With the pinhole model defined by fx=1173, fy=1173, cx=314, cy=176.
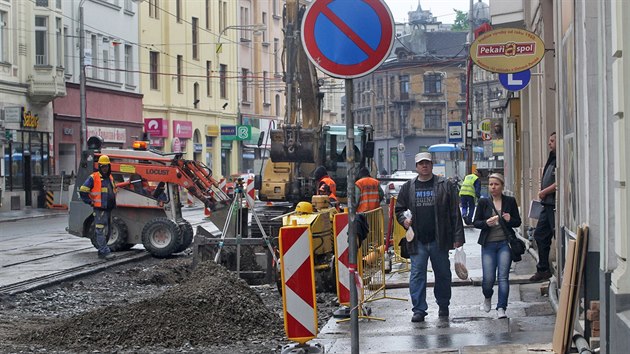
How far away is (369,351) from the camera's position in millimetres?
10352

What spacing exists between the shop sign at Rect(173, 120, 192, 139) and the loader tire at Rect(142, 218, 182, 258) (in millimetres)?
38691

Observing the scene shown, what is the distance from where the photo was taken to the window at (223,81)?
225 feet

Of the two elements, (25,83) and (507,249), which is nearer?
(507,249)

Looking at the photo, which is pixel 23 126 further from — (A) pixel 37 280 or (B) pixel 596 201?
(B) pixel 596 201

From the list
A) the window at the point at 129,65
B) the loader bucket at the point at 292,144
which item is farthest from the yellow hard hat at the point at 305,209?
the window at the point at 129,65

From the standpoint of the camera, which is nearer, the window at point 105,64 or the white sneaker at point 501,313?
the white sneaker at point 501,313

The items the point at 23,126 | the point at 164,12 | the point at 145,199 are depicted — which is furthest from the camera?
the point at 164,12

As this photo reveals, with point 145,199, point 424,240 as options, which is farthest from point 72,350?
point 145,199

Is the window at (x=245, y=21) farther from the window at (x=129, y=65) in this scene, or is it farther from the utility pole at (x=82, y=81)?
the utility pole at (x=82, y=81)

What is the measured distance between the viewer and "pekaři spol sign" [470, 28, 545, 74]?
14.4 metres

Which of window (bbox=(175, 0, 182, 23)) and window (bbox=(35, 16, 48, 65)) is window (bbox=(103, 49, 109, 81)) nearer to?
window (bbox=(35, 16, 48, 65))

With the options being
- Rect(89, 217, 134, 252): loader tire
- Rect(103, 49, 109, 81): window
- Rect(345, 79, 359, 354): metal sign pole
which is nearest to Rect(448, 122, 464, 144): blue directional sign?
Rect(103, 49, 109, 81): window

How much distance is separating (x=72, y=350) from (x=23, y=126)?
36716 mm

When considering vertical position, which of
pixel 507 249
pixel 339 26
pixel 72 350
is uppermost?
pixel 339 26
